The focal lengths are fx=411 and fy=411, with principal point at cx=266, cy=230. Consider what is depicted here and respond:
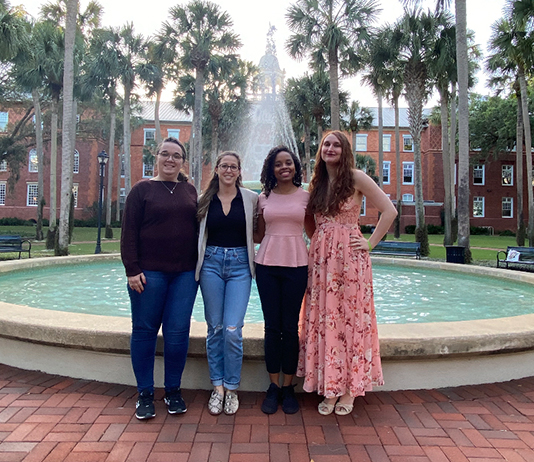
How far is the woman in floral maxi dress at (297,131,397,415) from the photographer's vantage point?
272 centimetres

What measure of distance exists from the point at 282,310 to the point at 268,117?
821 inches

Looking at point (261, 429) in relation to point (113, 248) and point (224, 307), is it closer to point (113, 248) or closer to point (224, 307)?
point (224, 307)

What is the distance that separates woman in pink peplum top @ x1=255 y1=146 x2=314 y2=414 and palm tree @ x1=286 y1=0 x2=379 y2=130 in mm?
15284

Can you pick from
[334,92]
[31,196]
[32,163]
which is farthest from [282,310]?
[32,163]

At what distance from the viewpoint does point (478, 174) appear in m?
38.3

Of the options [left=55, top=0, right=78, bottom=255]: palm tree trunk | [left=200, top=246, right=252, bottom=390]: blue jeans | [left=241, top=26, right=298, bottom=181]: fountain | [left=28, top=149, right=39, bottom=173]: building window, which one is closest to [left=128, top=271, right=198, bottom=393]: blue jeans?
[left=200, top=246, right=252, bottom=390]: blue jeans

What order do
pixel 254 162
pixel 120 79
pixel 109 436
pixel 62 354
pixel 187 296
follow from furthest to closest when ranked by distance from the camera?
pixel 120 79 → pixel 254 162 → pixel 62 354 → pixel 187 296 → pixel 109 436

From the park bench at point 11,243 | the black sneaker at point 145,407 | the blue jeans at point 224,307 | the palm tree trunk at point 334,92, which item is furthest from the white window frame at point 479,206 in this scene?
the black sneaker at point 145,407

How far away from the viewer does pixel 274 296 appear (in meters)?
2.78

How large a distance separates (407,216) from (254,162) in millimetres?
20511

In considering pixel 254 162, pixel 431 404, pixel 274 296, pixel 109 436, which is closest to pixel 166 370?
pixel 109 436

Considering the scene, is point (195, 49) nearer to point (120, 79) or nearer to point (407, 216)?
point (120, 79)

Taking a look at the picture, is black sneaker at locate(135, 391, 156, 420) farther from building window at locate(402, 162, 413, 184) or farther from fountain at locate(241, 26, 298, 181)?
building window at locate(402, 162, 413, 184)

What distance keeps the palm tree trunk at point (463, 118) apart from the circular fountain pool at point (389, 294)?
4974mm
